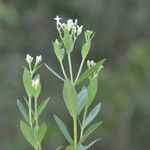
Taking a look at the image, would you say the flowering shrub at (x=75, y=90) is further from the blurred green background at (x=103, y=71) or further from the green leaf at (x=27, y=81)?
the blurred green background at (x=103, y=71)

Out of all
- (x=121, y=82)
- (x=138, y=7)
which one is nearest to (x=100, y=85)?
(x=121, y=82)

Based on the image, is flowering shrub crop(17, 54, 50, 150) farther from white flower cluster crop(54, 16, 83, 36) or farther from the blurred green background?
the blurred green background

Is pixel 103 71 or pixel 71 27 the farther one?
pixel 103 71

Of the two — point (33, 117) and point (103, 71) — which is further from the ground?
point (103, 71)

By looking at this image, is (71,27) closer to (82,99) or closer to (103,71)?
(82,99)

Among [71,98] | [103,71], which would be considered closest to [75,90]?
[71,98]

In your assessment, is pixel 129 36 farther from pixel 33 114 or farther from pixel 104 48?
pixel 33 114

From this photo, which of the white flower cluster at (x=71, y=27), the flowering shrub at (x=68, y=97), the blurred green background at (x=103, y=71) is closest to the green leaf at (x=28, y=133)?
the flowering shrub at (x=68, y=97)

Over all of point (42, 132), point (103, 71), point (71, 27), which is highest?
point (103, 71)
